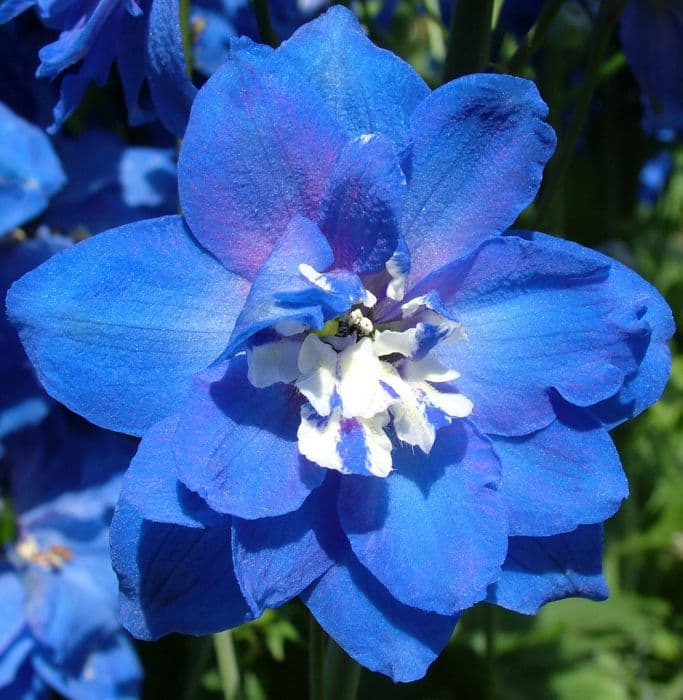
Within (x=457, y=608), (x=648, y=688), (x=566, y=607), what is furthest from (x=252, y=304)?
(x=648, y=688)

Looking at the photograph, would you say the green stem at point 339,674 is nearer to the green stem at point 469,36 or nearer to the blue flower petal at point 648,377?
the blue flower petal at point 648,377

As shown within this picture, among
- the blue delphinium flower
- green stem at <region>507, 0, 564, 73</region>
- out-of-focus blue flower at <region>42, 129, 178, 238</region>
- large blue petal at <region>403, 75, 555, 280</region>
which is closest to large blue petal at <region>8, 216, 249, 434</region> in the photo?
the blue delphinium flower

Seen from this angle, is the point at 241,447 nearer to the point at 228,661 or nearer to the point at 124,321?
the point at 124,321

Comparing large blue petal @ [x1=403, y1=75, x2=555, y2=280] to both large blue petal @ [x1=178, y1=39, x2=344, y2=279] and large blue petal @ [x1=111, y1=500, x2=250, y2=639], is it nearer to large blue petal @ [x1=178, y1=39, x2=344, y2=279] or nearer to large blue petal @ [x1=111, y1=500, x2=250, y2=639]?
large blue petal @ [x1=178, y1=39, x2=344, y2=279]

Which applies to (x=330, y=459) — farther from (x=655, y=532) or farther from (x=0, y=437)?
(x=655, y=532)

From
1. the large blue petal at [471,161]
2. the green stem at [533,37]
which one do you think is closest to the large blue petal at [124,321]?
the large blue petal at [471,161]
